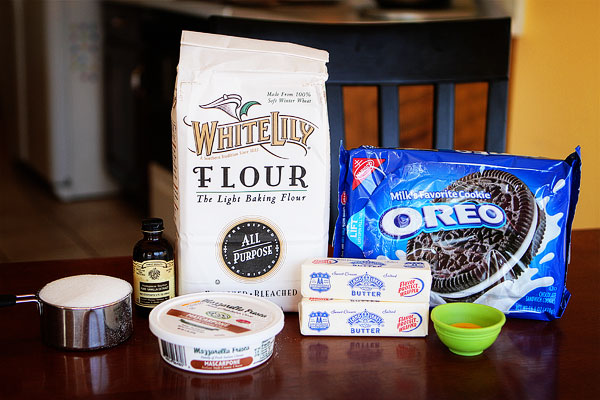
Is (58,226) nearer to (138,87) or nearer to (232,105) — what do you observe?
(138,87)

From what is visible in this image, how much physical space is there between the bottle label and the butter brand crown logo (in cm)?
13

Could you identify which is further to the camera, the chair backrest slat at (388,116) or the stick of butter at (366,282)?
the chair backrest slat at (388,116)

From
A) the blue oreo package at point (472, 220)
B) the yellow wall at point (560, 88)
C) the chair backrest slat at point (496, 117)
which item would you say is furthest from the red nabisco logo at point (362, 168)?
the yellow wall at point (560, 88)

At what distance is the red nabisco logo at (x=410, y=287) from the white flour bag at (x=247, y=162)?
11cm

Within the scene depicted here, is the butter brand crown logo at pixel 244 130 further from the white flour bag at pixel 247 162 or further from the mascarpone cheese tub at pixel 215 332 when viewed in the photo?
the mascarpone cheese tub at pixel 215 332

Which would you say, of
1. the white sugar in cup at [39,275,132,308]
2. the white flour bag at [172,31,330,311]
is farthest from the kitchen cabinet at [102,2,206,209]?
the white sugar in cup at [39,275,132,308]

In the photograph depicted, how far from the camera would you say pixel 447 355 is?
720mm

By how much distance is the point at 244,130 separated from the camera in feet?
2.59

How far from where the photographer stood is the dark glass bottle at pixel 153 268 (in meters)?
0.78

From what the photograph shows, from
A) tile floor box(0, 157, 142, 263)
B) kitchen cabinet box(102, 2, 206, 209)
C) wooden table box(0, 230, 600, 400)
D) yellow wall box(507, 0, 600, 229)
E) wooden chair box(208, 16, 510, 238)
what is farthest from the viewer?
tile floor box(0, 157, 142, 263)

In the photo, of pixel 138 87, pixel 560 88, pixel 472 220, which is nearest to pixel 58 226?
pixel 138 87

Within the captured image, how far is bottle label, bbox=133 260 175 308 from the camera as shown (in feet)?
2.56

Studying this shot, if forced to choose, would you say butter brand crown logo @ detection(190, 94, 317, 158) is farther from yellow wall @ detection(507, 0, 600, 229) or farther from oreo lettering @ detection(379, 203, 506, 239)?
yellow wall @ detection(507, 0, 600, 229)

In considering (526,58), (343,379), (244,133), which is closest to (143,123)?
(526,58)
